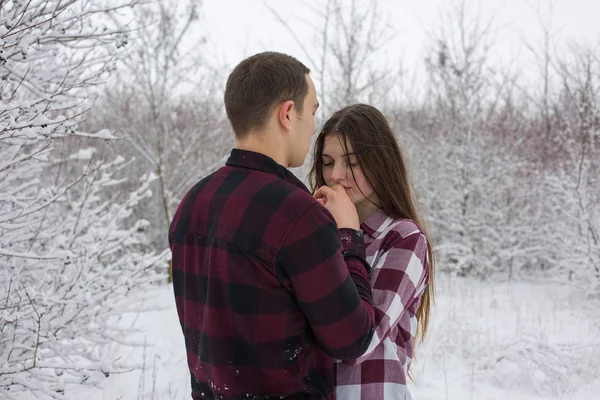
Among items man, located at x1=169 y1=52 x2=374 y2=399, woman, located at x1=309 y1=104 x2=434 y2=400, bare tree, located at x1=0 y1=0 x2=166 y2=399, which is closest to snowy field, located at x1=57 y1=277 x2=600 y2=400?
bare tree, located at x1=0 y1=0 x2=166 y2=399

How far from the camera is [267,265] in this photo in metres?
1.22

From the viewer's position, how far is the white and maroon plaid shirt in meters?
1.48

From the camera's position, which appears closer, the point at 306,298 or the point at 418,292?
the point at 306,298

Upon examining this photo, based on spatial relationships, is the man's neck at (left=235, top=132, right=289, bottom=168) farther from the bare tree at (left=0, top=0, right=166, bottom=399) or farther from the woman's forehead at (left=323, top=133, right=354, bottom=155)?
the bare tree at (left=0, top=0, right=166, bottom=399)

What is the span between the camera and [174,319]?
691 centimetres

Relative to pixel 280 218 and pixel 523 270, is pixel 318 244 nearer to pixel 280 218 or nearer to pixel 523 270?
pixel 280 218

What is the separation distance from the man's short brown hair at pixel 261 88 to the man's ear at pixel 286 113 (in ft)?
0.05

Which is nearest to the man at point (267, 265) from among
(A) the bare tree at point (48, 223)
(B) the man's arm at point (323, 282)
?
(B) the man's arm at point (323, 282)

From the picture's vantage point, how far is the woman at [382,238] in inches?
58.6

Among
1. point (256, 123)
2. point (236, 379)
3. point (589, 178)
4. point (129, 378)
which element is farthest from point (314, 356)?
point (589, 178)

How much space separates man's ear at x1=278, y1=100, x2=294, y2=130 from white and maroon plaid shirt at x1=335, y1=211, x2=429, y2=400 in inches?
22.6

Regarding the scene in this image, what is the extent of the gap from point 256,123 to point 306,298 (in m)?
0.51

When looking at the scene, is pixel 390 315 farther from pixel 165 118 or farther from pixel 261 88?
pixel 165 118

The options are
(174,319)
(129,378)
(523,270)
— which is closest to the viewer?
(129,378)
